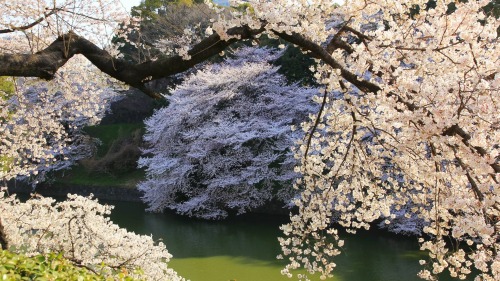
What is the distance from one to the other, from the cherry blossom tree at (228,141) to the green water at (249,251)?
78 cm

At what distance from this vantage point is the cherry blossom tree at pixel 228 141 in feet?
47.3

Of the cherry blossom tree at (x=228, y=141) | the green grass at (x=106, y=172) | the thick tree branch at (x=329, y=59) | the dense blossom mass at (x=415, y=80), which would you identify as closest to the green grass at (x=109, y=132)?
the green grass at (x=106, y=172)

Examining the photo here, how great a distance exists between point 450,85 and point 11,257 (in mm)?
2717

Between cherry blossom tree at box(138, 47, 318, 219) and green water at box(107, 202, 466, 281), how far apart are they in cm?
78

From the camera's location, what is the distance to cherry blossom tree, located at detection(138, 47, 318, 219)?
14.4 m

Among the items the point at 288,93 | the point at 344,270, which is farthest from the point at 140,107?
the point at 344,270

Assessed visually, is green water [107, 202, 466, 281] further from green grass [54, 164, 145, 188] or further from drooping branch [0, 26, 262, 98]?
drooping branch [0, 26, 262, 98]

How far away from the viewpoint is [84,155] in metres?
22.5

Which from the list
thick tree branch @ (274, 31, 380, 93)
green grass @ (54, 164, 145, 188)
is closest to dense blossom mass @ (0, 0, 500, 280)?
thick tree branch @ (274, 31, 380, 93)

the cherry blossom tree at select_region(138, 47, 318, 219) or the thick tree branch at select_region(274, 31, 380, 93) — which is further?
the cherry blossom tree at select_region(138, 47, 318, 219)

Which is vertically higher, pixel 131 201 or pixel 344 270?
pixel 131 201

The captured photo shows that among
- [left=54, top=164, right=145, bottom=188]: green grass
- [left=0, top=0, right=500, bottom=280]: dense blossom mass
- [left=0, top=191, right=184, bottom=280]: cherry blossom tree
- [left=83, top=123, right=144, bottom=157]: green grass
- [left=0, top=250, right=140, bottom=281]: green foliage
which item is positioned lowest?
[left=0, top=250, right=140, bottom=281]: green foliage

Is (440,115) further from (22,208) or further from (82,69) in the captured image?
(82,69)

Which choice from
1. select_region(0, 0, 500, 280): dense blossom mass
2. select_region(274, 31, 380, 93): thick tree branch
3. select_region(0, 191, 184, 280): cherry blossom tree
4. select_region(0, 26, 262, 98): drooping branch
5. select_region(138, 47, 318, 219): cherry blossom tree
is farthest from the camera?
select_region(138, 47, 318, 219): cherry blossom tree
